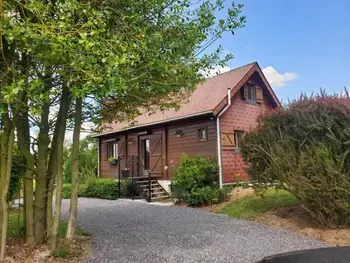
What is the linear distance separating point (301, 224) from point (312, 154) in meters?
1.64

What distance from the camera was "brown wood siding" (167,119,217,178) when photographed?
11625 mm

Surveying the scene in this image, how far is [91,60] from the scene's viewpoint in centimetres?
346

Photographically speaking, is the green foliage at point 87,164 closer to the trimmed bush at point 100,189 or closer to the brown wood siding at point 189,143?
the trimmed bush at point 100,189

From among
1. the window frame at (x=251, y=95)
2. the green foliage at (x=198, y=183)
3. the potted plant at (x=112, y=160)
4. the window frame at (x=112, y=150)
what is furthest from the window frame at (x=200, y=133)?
the window frame at (x=112, y=150)

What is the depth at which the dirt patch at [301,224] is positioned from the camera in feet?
19.0

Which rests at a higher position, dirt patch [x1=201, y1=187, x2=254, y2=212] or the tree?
the tree

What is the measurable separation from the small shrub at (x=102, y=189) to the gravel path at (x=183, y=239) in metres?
5.17

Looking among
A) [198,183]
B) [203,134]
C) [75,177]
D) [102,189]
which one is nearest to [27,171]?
[75,177]

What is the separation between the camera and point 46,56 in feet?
11.6

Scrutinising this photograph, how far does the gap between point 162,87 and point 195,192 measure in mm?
6458

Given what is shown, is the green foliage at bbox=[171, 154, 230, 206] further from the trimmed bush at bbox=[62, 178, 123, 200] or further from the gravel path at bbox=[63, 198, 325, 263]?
the trimmed bush at bbox=[62, 178, 123, 200]

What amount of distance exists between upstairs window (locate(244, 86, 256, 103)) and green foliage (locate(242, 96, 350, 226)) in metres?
5.77

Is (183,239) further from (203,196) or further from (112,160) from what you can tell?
(112,160)

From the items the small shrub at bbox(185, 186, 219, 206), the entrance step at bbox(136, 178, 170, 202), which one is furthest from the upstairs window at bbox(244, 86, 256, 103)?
the entrance step at bbox(136, 178, 170, 202)
